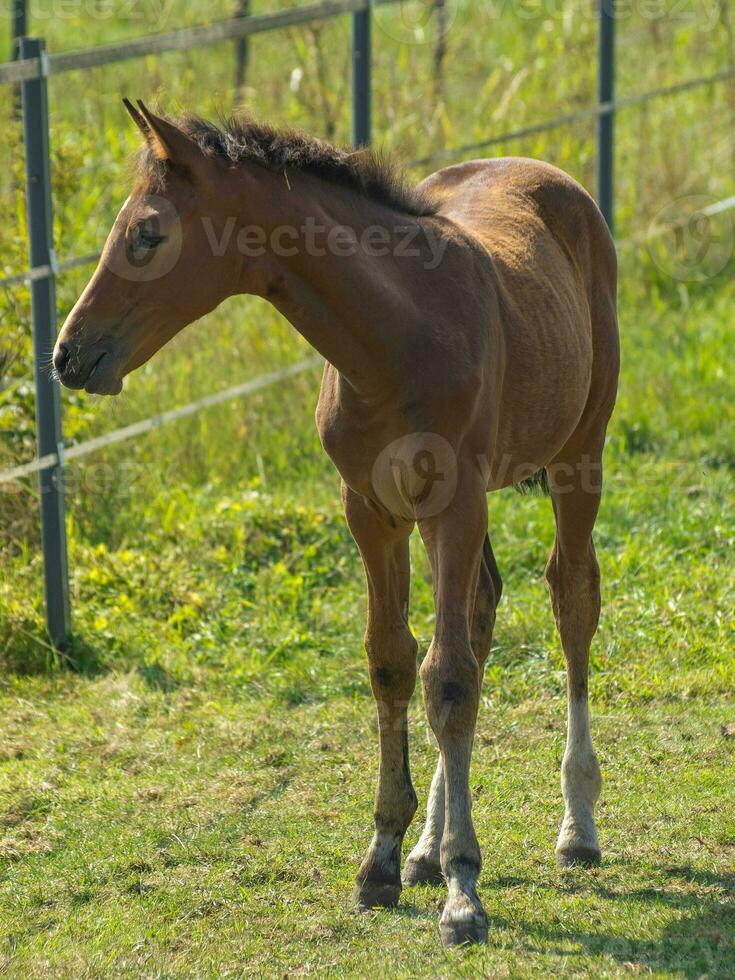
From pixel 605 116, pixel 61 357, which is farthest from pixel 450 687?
pixel 605 116

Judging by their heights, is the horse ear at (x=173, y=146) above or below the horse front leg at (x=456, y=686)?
above

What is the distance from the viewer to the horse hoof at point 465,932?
11.6ft

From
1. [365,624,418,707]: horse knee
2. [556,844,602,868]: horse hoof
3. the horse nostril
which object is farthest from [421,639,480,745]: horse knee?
the horse nostril

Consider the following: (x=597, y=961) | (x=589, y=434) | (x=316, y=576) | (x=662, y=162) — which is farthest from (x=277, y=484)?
(x=662, y=162)

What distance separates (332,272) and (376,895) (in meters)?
1.67

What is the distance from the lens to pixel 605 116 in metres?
8.74

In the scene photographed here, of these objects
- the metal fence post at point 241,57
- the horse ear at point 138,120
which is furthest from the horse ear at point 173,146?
the metal fence post at point 241,57

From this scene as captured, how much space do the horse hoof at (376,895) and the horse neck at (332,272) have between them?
134 centimetres

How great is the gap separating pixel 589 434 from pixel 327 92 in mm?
→ 4435

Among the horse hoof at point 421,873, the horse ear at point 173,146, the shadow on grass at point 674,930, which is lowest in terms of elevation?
the shadow on grass at point 674,930

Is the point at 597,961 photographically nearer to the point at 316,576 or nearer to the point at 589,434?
the point at 589,434

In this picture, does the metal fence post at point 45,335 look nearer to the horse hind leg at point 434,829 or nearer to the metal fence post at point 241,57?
the horse hind leg at point 434,829

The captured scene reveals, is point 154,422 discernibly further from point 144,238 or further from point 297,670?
point 144,238

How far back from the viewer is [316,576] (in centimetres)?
627
